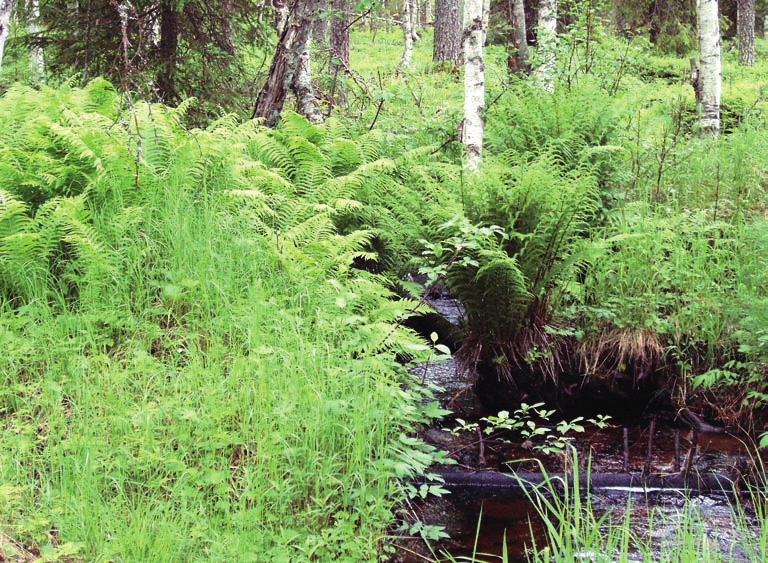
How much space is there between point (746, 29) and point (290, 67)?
17.1 m

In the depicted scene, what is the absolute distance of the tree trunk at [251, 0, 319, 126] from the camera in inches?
285

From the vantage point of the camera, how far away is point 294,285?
4668 millimetres

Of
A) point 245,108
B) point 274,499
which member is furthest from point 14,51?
point 274,499

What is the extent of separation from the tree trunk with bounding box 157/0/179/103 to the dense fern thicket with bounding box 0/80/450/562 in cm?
214

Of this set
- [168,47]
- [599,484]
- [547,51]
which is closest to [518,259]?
[599,484]

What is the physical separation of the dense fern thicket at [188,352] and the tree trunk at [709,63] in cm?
561

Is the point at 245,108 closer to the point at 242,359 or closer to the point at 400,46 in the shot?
the point at 242,359

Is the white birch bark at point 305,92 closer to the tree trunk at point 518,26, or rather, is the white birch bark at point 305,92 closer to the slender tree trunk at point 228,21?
the slender tree trunk at point 228,21

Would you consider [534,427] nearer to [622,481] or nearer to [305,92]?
[622,481]

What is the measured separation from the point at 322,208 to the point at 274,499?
2653 millimetres

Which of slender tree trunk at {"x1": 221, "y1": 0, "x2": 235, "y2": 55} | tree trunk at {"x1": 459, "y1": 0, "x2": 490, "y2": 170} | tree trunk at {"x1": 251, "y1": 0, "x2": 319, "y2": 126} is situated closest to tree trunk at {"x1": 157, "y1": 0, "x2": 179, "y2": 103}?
slender tree trunk at {"x1": 221, "y1": 0, "x2": 235, "y2": 55}

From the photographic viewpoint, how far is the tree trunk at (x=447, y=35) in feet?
57.8

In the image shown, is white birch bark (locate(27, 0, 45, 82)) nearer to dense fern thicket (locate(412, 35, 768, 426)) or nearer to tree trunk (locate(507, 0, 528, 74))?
dense fern thicket (locate(412, 35, 768, 426))

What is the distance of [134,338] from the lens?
4.19 meters
